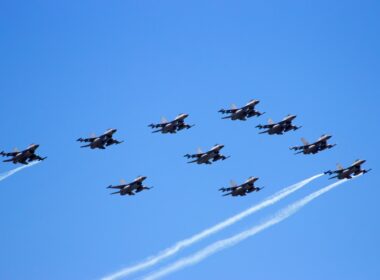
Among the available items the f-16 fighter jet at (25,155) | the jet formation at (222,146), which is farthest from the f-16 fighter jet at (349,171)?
the f-16 fighter jet at (25,155)

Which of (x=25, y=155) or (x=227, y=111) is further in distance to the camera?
(x=227, y=111)

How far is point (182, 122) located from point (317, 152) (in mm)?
25712

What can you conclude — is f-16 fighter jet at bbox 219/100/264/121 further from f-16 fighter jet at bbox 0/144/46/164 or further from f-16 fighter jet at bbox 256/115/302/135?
f-16 fighter jet at bbox 0/144/46/164

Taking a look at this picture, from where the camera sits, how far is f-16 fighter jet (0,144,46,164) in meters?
171

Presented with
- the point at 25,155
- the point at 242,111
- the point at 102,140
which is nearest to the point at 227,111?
the point at 242,111

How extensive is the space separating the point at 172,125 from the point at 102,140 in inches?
522

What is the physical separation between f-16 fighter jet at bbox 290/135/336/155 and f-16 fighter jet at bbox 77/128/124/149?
32.9 meters

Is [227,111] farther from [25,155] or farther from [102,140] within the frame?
[25,155]

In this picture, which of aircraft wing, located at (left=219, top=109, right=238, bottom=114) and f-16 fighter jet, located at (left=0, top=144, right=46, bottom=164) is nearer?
f-16 fighter jet, located at (left=0, top=144, right=46, bottom=164)

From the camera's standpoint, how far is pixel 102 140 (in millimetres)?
177875

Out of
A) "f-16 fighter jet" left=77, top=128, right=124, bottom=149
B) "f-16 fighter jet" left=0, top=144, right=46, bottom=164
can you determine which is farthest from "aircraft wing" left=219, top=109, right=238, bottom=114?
"f-16 fighter jet" left=0, top=144, right=46, bottom=164

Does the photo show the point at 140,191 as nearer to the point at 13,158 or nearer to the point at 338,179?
the point at 13,158

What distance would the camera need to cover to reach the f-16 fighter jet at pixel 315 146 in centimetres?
18300

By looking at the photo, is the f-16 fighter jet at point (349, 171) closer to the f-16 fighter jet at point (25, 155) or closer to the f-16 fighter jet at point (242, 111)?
→ the f-16 fighter jet at point (242, 111)
